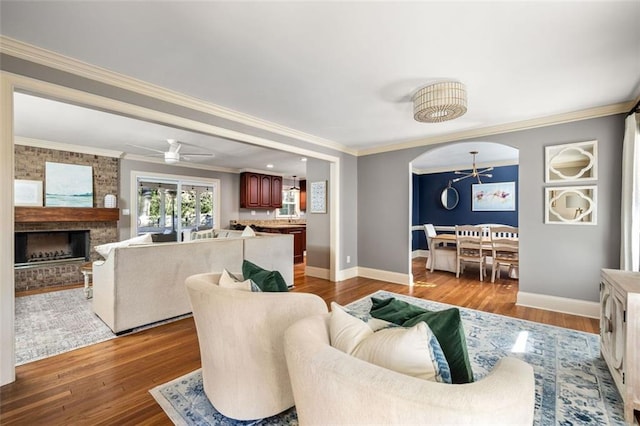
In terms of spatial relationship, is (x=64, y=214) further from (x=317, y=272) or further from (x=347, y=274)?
(x=347, y=274)

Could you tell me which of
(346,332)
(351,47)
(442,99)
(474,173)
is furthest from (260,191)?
(346,332)

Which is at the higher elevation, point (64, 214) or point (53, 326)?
point (64, 214)

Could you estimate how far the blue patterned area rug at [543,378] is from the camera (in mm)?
1675

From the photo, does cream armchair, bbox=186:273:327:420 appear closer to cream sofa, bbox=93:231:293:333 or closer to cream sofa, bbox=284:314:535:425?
cream sofa, bbox=284:314:535:425

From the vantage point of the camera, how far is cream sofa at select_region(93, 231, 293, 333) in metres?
2.78

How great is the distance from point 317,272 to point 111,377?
3.51 metres

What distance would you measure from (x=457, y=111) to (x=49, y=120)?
16.2 feet

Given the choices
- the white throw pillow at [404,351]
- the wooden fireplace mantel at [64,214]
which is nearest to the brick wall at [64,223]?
the wooden fireplace mantel at [64,214]

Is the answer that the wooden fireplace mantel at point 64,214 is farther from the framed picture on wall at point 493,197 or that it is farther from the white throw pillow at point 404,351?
the framed picture on wall at point 493,197

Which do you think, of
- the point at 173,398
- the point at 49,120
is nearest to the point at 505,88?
the point at 173,398

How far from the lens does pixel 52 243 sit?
190 inches

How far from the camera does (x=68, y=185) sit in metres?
4.84

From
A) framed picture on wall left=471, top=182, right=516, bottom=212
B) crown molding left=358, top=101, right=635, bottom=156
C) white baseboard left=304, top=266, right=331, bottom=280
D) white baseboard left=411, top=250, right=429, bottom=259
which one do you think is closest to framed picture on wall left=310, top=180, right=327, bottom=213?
white baseboard left=304, top=266, right=331, bottom=280

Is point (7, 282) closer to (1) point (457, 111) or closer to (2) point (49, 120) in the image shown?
(2) point (49, 120)
